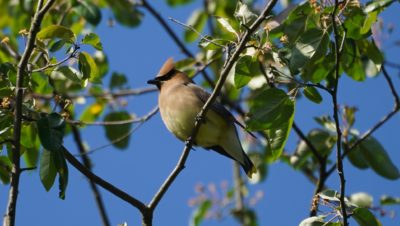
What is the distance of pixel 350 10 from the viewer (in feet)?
12.2

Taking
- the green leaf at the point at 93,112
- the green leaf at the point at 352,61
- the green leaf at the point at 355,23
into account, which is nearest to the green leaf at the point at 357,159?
the green leaf at the point at 352,61

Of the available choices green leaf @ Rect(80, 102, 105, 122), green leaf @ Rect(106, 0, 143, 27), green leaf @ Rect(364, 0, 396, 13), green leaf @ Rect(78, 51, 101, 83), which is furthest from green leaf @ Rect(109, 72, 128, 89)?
green leaf @ Rect(364, 0, 396, 13)

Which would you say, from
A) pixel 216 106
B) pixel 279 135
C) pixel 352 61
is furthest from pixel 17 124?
pixel 216 106

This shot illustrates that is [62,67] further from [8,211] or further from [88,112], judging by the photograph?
Answer: [88,112]

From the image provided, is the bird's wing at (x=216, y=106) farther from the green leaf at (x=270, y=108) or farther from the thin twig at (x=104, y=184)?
the green leaf at (x=270, y=108)

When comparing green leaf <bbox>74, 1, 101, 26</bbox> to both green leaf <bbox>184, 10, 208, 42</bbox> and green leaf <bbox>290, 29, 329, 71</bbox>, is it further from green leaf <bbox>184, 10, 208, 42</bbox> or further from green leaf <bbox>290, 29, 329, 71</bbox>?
green leaf <bbox>290, 29, 329, 71</bbox>

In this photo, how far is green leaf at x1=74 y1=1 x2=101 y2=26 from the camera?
5316mm

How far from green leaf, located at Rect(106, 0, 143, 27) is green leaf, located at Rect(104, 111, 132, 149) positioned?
2.71ft

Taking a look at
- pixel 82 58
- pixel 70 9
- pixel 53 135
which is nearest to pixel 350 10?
pixel 82 58

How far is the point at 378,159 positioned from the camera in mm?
4789

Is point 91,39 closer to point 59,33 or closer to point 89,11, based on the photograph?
point 59,33

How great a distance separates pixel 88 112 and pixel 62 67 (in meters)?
2.82

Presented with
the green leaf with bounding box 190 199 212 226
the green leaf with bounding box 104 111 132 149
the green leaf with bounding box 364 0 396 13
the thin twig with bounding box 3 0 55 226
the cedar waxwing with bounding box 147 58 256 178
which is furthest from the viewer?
the green leaf with bounding box 104 111 132 149

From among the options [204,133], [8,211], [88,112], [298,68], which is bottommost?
[8,211]
